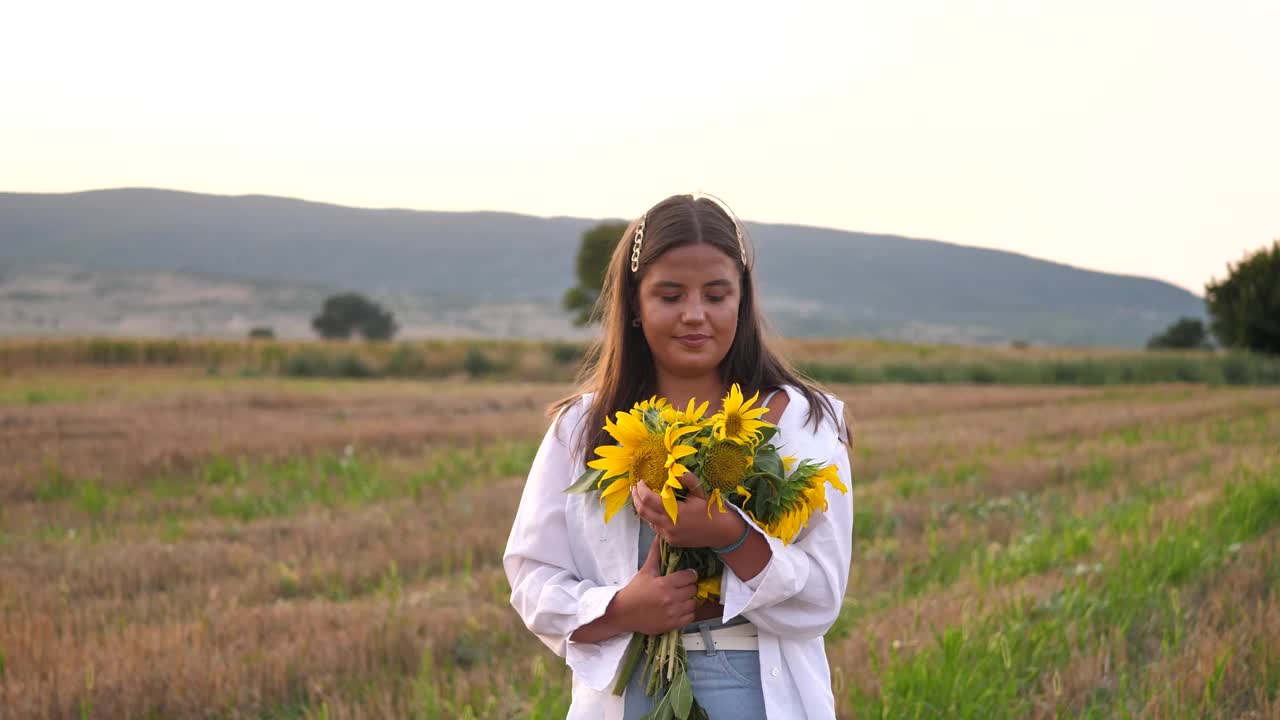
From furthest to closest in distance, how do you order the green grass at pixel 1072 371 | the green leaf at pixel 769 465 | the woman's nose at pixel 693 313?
1. the green grass at pixel 1072 371
2. the woman's nose at pixel 693 313
3. the green leaf at pixel 769 465

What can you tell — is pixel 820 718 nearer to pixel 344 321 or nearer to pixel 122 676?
pixel 122 676

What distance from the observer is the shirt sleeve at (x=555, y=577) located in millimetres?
2510

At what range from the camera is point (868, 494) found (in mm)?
10031

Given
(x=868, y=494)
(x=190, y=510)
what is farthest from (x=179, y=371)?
(x=868, y=494)

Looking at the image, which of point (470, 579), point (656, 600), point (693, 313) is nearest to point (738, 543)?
point (656, 600)

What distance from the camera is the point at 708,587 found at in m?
2.46

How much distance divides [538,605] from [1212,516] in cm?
624

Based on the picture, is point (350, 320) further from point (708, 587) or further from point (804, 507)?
point (804, 507)

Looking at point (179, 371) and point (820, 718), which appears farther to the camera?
point (179, 371)

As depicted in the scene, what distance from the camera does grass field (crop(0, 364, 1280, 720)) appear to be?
4.41m

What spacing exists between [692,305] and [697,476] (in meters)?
0.52

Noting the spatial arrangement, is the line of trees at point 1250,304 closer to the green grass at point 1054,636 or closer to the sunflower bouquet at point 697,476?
the green grass at point 1054,636

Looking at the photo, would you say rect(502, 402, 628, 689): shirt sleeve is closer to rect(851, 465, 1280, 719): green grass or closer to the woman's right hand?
the woman's right hand

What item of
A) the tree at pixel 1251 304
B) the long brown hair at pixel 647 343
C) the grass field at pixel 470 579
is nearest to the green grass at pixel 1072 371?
the tree at pixel 1251 304
